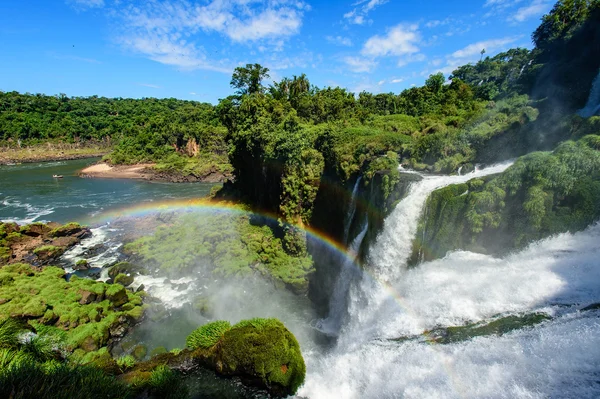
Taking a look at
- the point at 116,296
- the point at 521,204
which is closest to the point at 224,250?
the point at 116,296

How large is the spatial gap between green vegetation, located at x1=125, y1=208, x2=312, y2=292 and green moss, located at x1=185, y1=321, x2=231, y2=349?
40.4 feet

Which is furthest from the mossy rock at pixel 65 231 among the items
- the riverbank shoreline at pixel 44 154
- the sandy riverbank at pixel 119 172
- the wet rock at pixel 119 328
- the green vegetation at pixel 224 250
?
the riverbank shoreline at pixel 44 154

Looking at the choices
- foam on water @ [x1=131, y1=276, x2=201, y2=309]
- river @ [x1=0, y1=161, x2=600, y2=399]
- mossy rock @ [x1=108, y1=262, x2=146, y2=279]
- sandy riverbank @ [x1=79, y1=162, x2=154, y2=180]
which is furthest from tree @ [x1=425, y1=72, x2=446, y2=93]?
sandy riverbank @ [x1=79, y1=162, x2=154, y2=180]

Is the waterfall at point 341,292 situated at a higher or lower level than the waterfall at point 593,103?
lower

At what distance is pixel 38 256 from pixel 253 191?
805 inches

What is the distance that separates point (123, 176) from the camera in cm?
6762

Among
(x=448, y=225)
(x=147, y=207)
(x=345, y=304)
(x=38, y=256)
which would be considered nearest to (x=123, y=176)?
(x=147, y=207)

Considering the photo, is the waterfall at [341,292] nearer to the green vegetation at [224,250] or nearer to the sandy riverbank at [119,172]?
the green vegetation at [224,250]

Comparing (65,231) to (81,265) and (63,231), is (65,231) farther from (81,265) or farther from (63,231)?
(81,265)

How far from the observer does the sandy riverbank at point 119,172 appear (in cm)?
6750

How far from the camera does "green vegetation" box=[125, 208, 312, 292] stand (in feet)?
80.7

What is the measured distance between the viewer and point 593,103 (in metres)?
17.1

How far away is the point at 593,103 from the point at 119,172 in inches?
3027

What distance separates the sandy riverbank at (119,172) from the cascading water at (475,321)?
64.1 m
